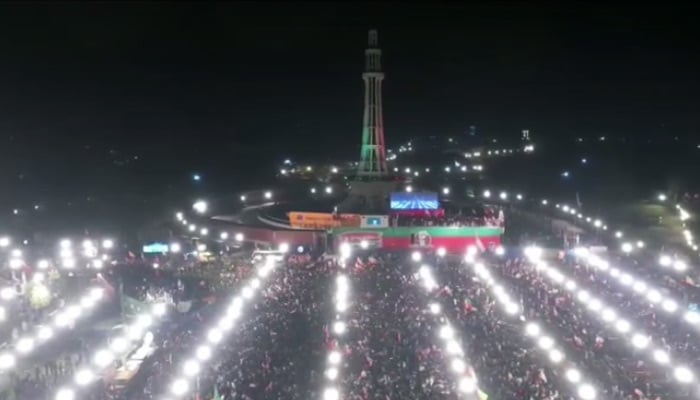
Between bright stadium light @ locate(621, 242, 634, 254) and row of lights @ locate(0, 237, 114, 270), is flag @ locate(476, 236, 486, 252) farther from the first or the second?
row of lights @ locate(0, 237, 114, 270)

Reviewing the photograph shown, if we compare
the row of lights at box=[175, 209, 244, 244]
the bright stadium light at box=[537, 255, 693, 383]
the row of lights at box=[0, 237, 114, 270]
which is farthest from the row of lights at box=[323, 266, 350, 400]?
the row of lights at box=[0, 237, 114, 270]

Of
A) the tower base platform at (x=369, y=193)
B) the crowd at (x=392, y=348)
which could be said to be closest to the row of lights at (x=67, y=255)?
the crowd at (x=392, y=348)

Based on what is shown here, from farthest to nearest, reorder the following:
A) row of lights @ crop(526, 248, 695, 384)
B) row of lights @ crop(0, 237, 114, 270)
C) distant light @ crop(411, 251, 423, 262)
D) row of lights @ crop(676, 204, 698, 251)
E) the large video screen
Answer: row of lights @ crop(676, 204, 698, 251) → the large video screen → distant light @ crop(411, 251, 423, 262) → row of lights @ crop(0, 237, 114, 270) → row of lights @ crop(526, 248, 695, 384)

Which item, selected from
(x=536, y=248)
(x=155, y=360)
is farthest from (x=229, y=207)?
(x=155, y=360)

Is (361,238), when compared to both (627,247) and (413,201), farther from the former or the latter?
(627,247)

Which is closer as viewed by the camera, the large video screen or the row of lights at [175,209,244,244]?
the row of lights at [175,209,244,244]

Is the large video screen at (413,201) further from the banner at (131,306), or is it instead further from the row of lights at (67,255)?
the banner at (131,306)
